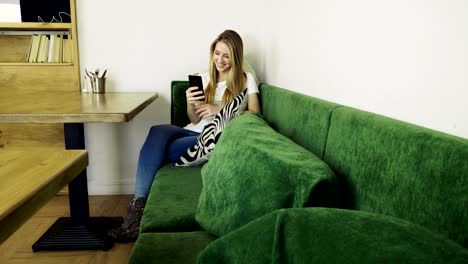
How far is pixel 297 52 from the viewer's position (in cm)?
192

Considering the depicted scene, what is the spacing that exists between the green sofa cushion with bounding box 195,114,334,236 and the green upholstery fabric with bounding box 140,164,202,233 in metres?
0.10

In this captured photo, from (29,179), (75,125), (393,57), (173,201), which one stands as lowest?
(173,201)

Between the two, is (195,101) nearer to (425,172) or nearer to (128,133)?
(128,133)

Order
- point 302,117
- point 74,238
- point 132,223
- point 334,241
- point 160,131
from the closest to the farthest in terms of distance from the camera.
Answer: point 334,241
point 302,117
point 132,223
point 74,238
point 160,131

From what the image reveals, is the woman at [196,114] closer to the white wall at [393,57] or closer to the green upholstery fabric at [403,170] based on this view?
the white wall at [393,57]

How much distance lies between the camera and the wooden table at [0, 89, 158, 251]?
1.52 meters

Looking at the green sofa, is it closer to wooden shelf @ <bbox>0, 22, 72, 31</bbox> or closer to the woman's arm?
the woman's arm

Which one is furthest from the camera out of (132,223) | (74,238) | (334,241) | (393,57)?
(74,238)

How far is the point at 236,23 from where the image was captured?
275 centimetres

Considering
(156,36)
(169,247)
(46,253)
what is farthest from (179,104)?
(169,247)

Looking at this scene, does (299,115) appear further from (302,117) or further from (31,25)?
(31,25)

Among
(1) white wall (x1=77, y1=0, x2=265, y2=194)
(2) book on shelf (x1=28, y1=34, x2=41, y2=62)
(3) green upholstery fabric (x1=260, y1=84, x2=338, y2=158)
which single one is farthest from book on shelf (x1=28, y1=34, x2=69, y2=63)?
(3) green upholstery fabric (x1=260, y1=84, x2=338, y2=158)

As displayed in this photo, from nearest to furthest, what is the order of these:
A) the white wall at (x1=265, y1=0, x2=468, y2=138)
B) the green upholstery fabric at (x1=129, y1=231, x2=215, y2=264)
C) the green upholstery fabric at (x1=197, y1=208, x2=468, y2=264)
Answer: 1. the green upholstery fabric at (x1=197, y1=208, x2=468, y2=264)
2. the white wall at (x1=265, y1=0, x2=468, y2=138)
3. the green upholstery fabric at (x1=129, y1=231, x2=215, y2=264)

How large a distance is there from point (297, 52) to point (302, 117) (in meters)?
0.61
